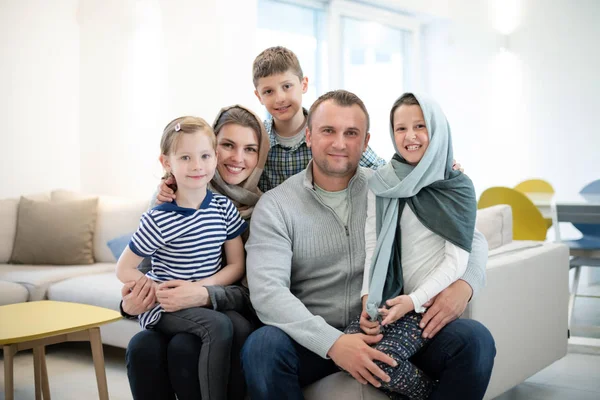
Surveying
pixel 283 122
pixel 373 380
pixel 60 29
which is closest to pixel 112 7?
pixel 60 29

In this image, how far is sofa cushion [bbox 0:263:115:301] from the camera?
363 cm

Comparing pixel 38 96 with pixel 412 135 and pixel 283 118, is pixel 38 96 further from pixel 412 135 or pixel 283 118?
pixel 412 135

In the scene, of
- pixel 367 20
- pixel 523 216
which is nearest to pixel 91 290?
pixel 523 216

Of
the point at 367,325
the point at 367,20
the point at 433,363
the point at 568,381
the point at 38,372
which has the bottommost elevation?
the point at 568,381

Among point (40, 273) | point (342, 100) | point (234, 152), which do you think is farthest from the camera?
point (40, 273)

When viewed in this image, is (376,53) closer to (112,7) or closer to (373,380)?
(112,7)

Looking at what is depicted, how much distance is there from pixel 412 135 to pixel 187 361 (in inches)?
35.8

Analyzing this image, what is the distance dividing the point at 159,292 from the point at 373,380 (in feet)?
2.13

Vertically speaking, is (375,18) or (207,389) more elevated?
(375,18)

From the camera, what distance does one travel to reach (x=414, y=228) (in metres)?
1.97

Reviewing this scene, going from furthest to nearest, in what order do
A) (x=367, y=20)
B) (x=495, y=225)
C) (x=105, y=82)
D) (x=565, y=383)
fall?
(x=367, y=20) < (x=105, y=82) < (x=565, y=383) < (x=495, y=225)

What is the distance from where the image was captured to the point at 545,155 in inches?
290

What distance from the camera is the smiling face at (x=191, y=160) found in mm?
1980

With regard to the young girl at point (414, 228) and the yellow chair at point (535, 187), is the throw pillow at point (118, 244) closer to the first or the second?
the young girl at point (414, 228)
